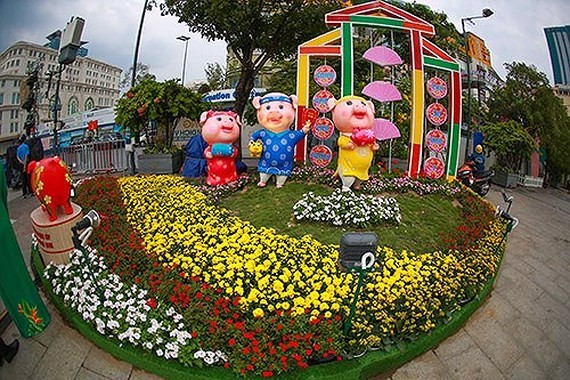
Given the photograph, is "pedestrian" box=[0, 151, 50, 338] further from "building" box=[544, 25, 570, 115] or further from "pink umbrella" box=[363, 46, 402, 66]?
"pink umbrella" box=[363, 46, 402, 66]

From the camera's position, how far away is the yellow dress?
5125 mm

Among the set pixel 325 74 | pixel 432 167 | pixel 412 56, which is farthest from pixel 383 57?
pixel 432 167

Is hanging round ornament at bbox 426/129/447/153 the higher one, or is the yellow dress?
hanging round ornament at bbox 426/129/447/153

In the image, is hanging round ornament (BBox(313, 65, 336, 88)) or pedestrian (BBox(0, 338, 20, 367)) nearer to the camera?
pedestrian (BBox(0, 338, 20, 367))

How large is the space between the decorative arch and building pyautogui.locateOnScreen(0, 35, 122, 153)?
441cm

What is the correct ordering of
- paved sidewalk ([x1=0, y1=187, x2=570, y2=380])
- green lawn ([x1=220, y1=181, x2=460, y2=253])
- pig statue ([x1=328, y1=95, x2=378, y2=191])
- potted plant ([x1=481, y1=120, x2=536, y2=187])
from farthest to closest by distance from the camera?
potted plant ([x1=481, y1=120, x2=536, y2=187])
pig statue ([x1=328, y1=95, x2=378, y2=191])
green lawn ([x1=220, y1=181, x2=460, y2=253])
paved sidewalk ([x1=0, y1=187, x2=570, y2=380])

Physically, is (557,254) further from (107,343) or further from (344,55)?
(107,343)

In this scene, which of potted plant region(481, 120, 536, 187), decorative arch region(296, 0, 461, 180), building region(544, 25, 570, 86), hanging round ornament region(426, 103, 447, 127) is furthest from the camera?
potted plant region(481, 120, 536, 187)

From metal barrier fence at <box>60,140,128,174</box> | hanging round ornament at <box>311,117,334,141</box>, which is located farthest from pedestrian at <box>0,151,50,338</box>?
metal barrier fence at <box>60,140,128,174</box>

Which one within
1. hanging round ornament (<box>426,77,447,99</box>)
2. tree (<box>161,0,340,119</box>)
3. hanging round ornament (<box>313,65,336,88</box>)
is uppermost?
tree (<box>161,0,340,119</box>)

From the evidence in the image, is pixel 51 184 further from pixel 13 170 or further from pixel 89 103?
pixel 89 103

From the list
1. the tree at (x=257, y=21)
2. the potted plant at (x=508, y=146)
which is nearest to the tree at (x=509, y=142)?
the potted plant at (x=508, y=146)

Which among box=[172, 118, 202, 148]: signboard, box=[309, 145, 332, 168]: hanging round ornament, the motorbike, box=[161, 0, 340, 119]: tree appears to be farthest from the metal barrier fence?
the motorbike

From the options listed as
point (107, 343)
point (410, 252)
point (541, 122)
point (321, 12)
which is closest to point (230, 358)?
point (107, 343)
